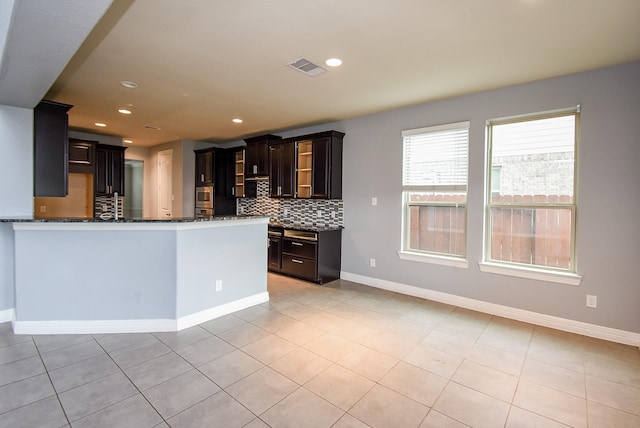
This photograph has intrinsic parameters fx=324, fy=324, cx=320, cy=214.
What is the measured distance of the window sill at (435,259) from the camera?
3.99m

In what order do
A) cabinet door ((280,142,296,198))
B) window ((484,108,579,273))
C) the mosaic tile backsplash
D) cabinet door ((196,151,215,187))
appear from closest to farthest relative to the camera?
window ((484,108,579,273)) → the mosaic tile backsplash → cabinet door ((280,142,296,198)) → cabinet door ((196,151,215,187))

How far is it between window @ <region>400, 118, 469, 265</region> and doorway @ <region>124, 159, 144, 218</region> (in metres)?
7.02

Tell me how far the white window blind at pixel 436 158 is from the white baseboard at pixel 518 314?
1.38m

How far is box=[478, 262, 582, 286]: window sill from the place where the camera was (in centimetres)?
325

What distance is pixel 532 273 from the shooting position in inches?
136

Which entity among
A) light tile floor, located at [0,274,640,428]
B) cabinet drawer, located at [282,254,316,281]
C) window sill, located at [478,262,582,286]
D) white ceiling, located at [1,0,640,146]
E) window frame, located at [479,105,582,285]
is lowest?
light tile floor, located at [0,274,640,428]

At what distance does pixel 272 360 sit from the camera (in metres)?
2.60

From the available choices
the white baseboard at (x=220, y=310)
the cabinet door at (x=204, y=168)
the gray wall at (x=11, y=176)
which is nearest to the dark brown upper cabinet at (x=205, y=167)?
the cabinet door at (x=204, y=168)

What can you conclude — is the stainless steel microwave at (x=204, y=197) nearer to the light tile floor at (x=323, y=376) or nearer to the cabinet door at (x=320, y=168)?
the cabinet door at (x=320, y=168)

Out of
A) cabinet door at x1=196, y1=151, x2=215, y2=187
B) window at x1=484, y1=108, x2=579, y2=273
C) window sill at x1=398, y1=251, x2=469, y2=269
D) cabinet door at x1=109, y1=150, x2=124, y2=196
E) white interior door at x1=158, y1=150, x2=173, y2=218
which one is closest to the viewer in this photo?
window at x1=484, y1=108, x2=579, y2=273

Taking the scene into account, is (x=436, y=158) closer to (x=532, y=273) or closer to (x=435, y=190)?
(x=435, y=190)

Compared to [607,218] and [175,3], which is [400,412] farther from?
[175,3]

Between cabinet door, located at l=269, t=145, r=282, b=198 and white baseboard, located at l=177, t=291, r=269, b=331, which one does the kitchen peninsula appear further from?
cabinet door, located at l=269, t=145, r=282, b=198

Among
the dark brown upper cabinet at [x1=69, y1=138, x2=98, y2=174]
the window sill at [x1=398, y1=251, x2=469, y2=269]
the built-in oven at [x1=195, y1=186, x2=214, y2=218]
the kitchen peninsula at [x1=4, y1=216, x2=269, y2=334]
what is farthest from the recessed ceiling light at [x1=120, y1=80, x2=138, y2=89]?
the window sill at [x1=398, y1=251, x2=469, y2=269]
